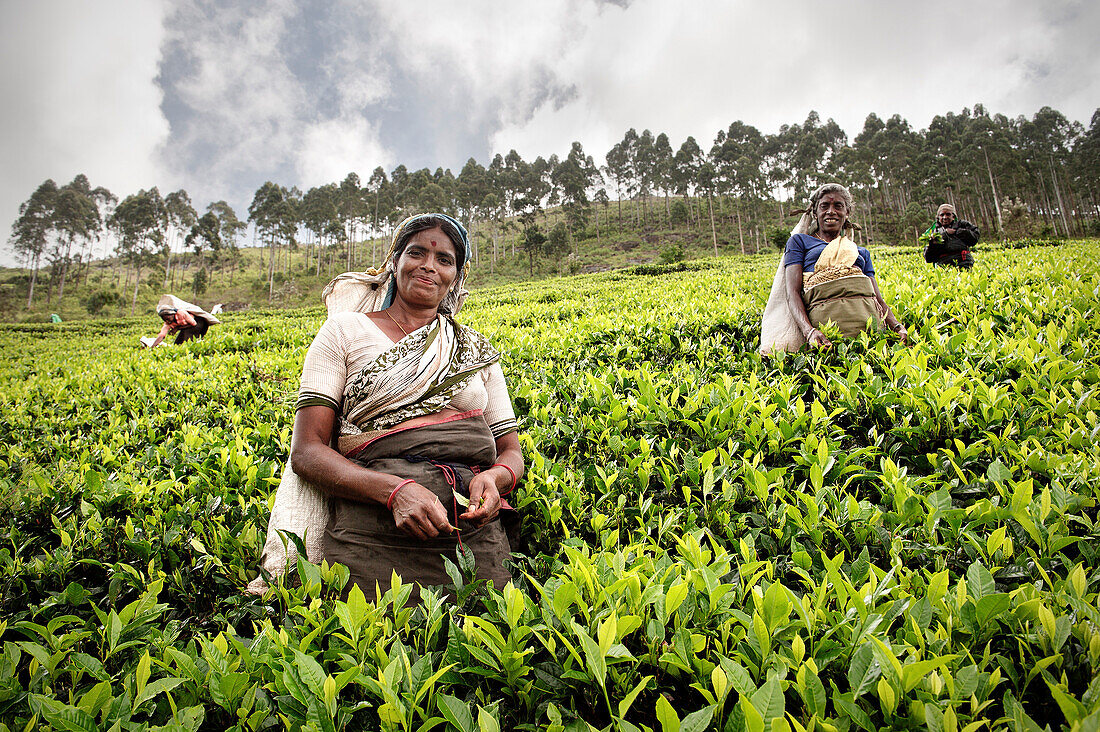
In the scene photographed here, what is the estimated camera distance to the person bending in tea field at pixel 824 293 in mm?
3385

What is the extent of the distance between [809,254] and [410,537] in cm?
347

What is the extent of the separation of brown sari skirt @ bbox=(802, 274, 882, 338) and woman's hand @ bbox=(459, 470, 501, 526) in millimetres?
2795

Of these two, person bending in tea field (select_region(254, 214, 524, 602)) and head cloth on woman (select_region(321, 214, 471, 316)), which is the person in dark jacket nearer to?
head cloth on woman (select_region(321, 214, 471, 316))

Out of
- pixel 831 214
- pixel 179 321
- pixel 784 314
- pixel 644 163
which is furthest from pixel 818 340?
pixel 644 163

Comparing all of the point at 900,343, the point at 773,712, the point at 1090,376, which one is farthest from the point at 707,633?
the point at 900,343

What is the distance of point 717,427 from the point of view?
2.32 meters

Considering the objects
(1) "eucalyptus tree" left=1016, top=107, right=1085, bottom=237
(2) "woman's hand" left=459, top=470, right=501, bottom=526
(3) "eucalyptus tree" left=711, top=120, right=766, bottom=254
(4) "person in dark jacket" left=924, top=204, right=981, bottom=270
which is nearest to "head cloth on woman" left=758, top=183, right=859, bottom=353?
(2) "woman's hand" left=459, top=470, right=501, bottom=526

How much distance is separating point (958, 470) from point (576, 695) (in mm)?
1580

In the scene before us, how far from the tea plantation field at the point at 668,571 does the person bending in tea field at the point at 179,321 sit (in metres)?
5.82

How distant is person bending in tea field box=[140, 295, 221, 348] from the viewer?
8438 mm

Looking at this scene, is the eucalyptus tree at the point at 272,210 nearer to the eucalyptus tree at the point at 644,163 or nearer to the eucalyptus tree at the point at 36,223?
the eucalyptus tree at the point at 36,223

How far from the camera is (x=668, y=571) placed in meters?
1.28

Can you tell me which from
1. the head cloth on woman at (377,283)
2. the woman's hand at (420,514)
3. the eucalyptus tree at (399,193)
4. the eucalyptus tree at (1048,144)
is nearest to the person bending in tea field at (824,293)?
the head cloth on woman at (377,283)

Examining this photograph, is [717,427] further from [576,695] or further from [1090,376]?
[1090,376]
